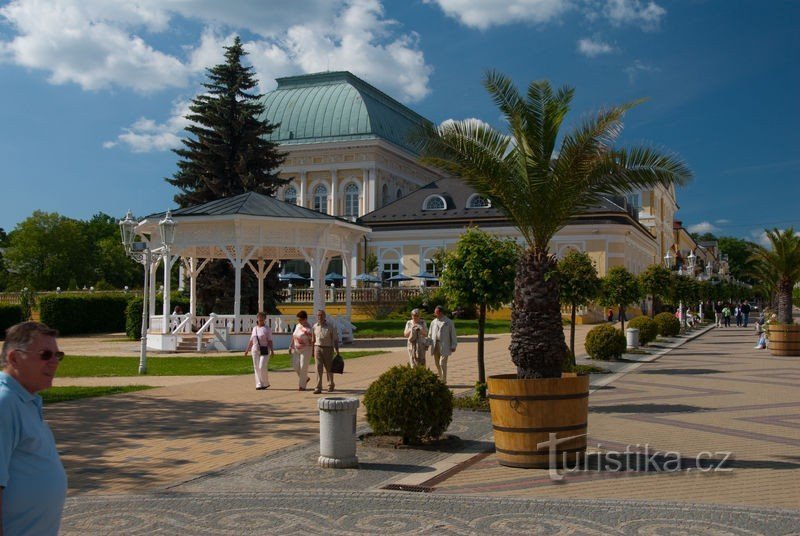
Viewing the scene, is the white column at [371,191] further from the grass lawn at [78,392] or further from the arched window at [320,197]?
the grass lawn at [78,392]

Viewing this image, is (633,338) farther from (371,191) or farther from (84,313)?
(371,191)

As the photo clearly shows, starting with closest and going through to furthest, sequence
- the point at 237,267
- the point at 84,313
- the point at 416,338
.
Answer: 1. the point at 416,338
2. the point at 237,267
3. the point at 84,313

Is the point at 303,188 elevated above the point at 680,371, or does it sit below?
above

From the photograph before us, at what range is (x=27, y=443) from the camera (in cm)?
331

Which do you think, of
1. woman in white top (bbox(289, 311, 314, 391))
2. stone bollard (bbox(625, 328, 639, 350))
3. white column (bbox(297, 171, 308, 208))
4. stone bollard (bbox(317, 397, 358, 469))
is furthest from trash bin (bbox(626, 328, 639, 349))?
white column (bbox(297, 171, 308, 208))

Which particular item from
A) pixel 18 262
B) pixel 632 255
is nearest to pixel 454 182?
pixel 632 255

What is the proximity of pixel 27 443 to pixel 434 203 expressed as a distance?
187 ft

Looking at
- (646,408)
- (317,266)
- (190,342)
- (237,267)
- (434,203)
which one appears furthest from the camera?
(434,203)

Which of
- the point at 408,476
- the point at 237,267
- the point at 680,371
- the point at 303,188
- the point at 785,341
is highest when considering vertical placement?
the point at 303,188

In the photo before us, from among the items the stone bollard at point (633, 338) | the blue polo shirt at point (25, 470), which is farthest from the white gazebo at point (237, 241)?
the blue polo shirt at point (25, 470)

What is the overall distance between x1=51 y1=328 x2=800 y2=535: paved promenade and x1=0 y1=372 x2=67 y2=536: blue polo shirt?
Result: 287 centimetres

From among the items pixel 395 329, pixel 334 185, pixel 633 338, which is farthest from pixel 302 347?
pixel 334 185

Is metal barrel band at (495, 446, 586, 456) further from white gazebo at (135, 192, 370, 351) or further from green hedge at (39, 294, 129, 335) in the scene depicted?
green hedge at (39, 294, 129, 335)

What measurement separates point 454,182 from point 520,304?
52.0 m
